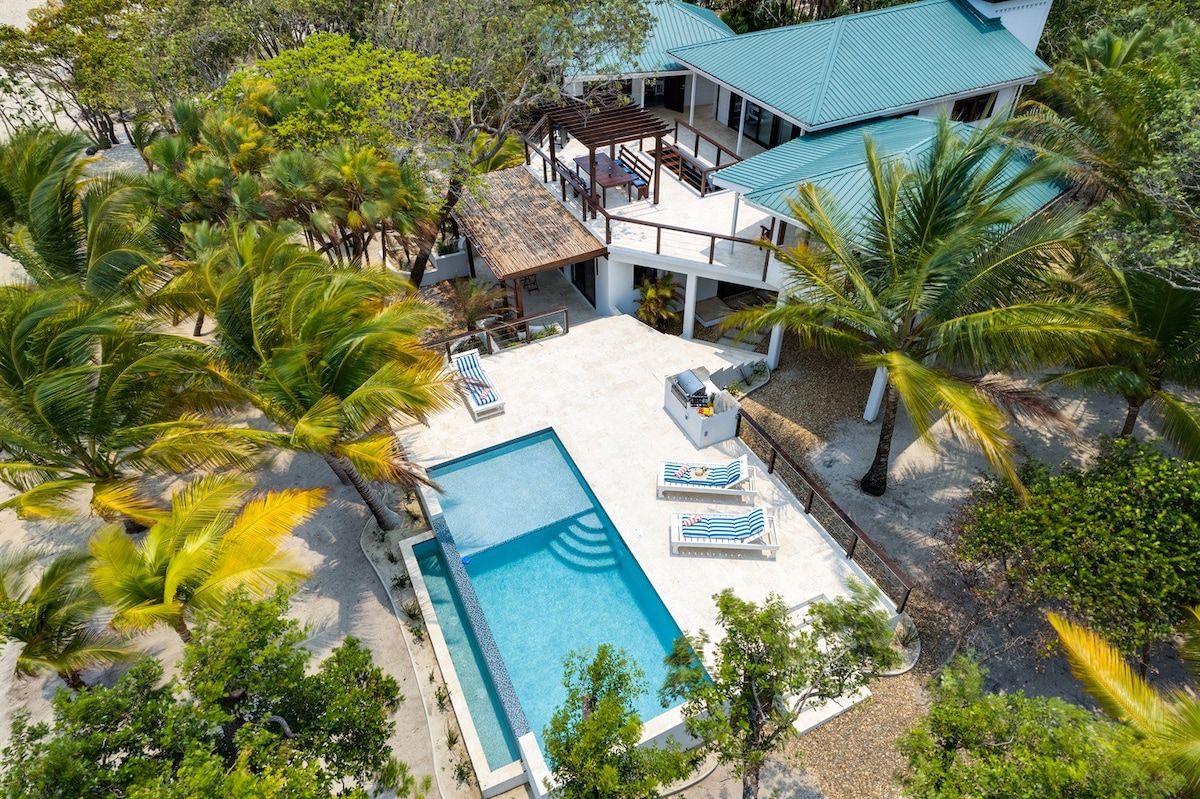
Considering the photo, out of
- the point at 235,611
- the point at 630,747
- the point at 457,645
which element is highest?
the point at 235,611

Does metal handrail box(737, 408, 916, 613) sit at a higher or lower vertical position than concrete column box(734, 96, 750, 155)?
lower

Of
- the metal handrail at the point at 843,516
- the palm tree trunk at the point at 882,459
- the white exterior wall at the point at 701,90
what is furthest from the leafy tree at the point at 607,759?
the white exterior wall at the point at 701,90

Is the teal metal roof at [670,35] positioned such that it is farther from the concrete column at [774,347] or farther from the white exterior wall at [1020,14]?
the concrete column at [774,347]

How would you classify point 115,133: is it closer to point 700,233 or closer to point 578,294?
point 578,294

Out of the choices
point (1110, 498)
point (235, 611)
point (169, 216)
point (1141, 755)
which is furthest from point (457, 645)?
point (169, 216)

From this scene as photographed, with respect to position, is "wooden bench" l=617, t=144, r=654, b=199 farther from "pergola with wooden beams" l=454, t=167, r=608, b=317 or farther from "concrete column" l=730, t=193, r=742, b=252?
"concrete column" l=730, t=193, r=742, b=252

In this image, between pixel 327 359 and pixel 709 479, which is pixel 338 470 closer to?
pixel 327 359

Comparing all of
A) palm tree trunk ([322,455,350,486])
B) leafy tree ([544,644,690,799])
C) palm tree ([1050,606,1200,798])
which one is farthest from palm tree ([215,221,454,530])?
palm tree ([1050,606,1200,798])
